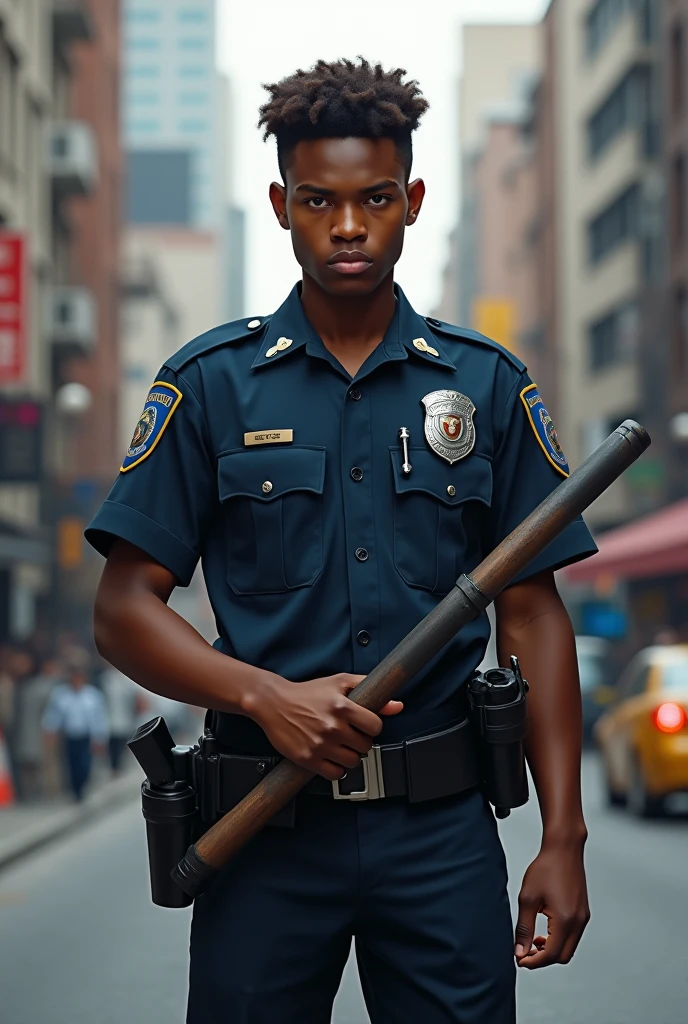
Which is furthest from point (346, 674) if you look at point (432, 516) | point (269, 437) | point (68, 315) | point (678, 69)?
point (678, 69)

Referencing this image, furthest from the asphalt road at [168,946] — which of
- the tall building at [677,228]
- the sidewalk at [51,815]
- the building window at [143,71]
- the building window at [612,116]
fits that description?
the building window at [143,71]

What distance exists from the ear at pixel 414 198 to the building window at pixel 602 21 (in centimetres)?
4500

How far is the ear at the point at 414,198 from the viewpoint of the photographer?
2.97 meters

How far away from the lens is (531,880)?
111 inches

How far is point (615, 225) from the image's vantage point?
49.0m

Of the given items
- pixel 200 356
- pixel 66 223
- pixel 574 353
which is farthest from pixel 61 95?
pixel 200 356

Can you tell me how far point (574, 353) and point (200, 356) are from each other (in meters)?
51.7

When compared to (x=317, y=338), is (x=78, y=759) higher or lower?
lower

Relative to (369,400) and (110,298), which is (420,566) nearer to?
(369,400)

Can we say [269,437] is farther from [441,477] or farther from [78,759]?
[78,759]

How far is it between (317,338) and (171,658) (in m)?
0.59

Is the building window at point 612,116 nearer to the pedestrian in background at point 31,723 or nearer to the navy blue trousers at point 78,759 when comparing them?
the pedestrian in background at point 31,723

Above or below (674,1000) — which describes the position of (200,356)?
above

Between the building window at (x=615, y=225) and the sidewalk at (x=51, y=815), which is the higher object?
the building window at (x=615, y=225)
